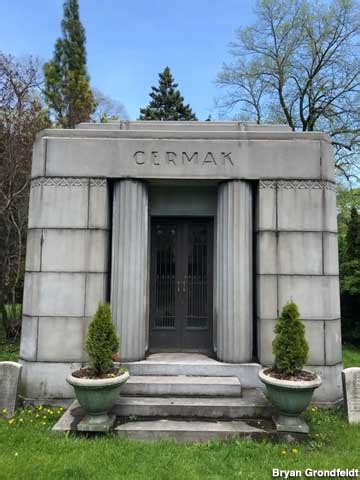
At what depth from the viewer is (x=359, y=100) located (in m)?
18.3

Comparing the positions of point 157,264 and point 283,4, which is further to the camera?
point 283,4

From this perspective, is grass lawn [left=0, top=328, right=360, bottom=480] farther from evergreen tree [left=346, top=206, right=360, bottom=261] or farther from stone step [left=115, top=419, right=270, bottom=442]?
evergreen tree [left=346, top=206, right=360, bottom=261]

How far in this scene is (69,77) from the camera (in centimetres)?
2164

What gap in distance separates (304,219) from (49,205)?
15.5ft

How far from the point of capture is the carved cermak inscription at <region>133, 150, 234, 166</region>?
6531mm

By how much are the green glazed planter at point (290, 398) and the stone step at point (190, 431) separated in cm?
34

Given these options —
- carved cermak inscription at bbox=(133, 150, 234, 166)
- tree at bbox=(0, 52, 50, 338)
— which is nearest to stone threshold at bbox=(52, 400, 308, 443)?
carved cermak inscription at bbox=(133, 150, 234, 166)

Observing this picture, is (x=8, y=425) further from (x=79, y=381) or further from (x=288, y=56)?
(x=288, y=56)

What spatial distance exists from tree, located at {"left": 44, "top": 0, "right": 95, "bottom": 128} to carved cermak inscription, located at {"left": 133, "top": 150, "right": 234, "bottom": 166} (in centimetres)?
1379

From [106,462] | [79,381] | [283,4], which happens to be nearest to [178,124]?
[79,381]

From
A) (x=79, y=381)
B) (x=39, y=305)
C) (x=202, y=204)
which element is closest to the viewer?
(x=79, y=381)

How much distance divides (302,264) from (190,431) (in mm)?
3420

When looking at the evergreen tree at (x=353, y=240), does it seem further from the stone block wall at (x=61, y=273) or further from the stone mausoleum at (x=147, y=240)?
the stone block wall at (x=61, y=273)

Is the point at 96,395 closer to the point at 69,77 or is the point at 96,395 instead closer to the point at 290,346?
the point at 290,346
